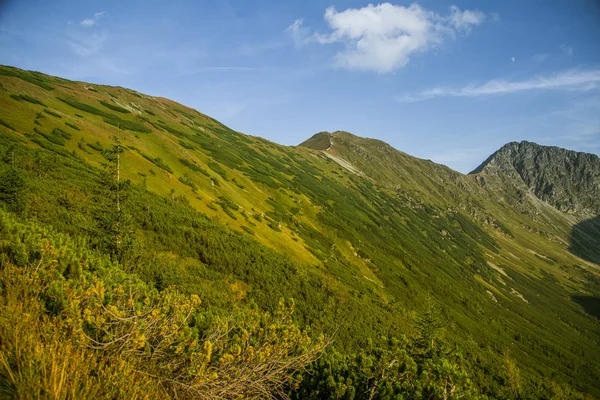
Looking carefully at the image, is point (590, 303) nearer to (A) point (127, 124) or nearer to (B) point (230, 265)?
(B) point (230, 265)

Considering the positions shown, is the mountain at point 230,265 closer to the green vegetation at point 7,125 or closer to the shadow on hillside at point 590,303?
the green vegetation at point 7,125

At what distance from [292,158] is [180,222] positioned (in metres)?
126

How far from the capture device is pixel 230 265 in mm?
41656

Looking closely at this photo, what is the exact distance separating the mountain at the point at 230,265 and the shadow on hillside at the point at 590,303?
141 feet

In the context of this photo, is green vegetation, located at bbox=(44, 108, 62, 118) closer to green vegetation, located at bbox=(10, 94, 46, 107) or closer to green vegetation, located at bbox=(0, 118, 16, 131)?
green vegetation, located at bbox=(10, 94, 46, 107)

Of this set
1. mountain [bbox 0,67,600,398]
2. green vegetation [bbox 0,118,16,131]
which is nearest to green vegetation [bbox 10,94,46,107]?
mountain [bbox 0,67,600,398]

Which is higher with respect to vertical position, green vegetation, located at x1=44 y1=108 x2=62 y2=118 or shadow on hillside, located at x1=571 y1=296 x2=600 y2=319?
green vegetation, located at x1=44 y1=108 x2=62 y2=118

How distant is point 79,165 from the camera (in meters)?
44.0

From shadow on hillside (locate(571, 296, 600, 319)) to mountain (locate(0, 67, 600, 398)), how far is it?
43074 mm

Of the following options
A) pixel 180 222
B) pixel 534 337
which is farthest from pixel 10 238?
pixel 534 337

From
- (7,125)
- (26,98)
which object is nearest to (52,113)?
(26,98)

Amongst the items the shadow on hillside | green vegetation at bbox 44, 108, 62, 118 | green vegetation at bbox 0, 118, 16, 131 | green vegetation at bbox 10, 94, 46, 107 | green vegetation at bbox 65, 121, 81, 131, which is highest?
green vegetation at bbox 10, 94, 46, 107

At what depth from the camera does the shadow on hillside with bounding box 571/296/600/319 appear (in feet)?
545

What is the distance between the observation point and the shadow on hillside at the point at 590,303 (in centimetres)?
16600
